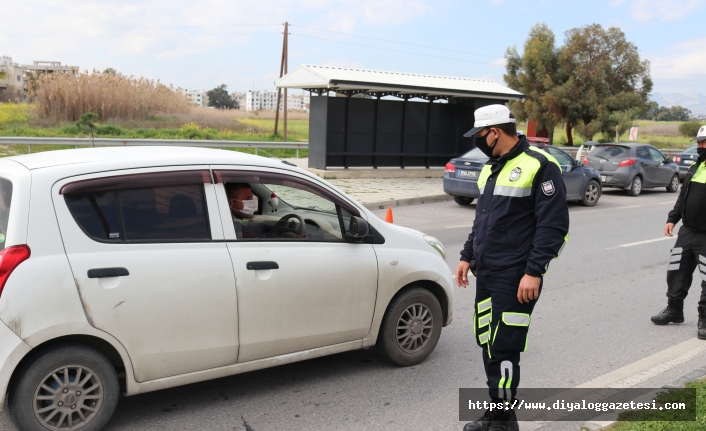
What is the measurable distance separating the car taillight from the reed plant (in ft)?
96.4

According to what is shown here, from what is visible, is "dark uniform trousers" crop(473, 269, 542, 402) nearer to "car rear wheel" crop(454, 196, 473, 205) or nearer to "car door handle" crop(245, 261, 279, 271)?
"car door handle" crop(245, 261, 279, 271)

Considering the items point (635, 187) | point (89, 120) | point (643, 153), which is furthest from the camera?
point (89, 120)

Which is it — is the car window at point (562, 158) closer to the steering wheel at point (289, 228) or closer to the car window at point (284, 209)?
the car window at point (284, 209)

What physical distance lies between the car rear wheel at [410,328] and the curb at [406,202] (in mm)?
9109

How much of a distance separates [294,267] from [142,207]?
3.45ft

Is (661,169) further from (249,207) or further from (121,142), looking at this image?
(249,207)

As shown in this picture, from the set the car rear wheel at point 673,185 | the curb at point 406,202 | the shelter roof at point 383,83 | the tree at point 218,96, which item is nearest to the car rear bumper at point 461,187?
the curb at point 406,202

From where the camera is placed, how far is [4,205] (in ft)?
12.1

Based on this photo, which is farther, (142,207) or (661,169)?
(661,169)

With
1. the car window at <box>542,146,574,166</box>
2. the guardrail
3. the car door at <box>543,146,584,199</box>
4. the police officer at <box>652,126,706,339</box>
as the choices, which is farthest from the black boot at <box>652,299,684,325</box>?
the guardrail

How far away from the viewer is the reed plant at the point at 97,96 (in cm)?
3000

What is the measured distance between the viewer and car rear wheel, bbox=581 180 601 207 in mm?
Answer: 16656

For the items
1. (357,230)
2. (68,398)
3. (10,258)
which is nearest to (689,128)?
(357,230)

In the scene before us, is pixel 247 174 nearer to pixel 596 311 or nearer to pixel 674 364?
pixel 674 364
